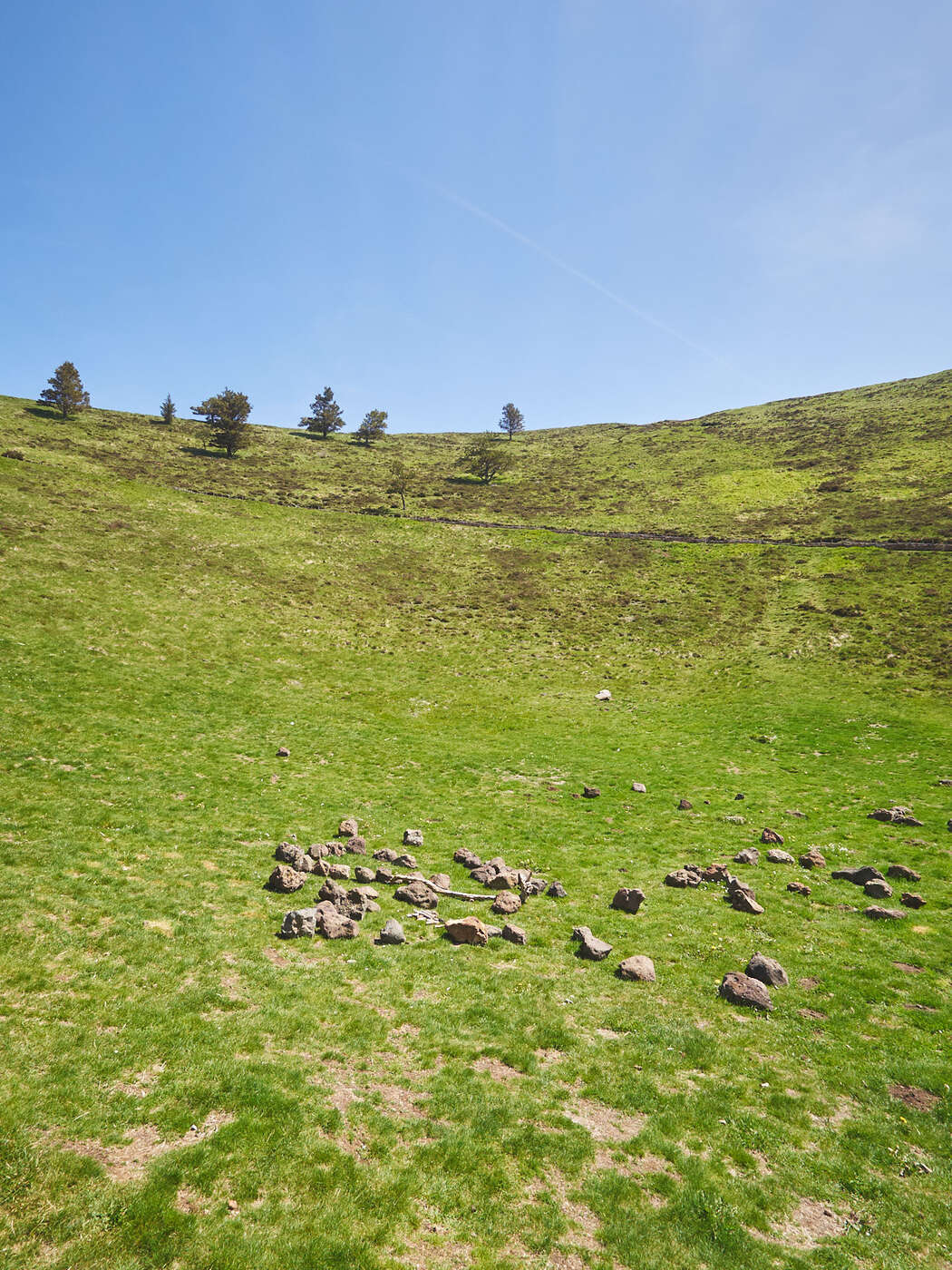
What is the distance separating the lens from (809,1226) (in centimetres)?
997

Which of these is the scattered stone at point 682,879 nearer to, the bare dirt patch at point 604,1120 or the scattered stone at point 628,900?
the scattered stone at point 628,900

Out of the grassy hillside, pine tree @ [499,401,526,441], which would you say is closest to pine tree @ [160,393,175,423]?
the grassy hillside

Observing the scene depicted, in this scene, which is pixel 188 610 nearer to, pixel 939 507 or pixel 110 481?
pixel 110 481

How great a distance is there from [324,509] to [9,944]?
94.3m

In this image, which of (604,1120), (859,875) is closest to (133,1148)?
(604,1120)

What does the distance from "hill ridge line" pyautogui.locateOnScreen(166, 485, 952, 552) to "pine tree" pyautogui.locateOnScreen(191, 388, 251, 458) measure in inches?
1430

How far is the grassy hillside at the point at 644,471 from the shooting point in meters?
98.4

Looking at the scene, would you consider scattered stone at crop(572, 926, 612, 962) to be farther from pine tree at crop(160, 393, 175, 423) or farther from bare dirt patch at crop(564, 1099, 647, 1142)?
pine tree at crop(160, 393, 175, 423)

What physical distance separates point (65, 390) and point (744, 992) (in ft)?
515

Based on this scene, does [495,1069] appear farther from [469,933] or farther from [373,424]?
[373,424]

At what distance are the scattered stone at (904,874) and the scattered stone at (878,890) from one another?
145 centimetres

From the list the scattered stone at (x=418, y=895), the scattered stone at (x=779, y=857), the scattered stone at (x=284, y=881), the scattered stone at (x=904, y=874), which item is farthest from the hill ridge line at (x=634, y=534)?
the scattered stone at (x=418, y=895)

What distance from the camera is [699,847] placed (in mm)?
26281

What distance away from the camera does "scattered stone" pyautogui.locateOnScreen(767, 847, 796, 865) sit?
80.6 feet
